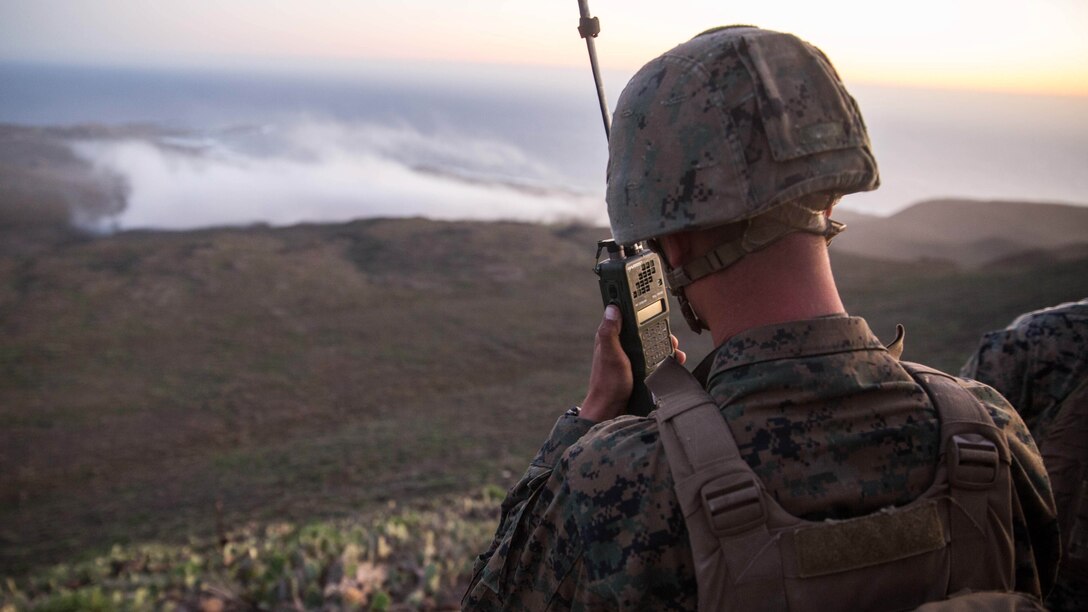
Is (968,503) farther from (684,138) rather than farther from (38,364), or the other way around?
(38,364)

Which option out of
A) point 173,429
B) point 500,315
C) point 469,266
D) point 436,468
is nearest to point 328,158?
point 469,266

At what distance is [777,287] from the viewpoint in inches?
77.7

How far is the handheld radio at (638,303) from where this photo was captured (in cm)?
250

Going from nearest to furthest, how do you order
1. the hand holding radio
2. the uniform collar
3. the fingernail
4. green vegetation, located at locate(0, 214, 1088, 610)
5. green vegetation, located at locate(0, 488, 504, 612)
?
the uniform collar, the hand holding radio, the fingernail, green vegetation, located at locate(0, 488, 504, 612), green vegetation, located at locate(0, 214, 1088, 610)

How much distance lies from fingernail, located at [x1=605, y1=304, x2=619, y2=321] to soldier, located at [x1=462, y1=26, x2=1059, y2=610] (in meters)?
0.41

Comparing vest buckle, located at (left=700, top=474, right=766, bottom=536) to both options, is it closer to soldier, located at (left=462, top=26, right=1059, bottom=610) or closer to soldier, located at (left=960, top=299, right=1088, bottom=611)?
soldier, located at (left=462, top=26, right=1059, bottom=610)

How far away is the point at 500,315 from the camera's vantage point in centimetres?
2331

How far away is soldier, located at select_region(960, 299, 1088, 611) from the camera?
9.97 ft

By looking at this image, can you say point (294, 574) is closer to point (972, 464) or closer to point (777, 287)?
point (777, 287)

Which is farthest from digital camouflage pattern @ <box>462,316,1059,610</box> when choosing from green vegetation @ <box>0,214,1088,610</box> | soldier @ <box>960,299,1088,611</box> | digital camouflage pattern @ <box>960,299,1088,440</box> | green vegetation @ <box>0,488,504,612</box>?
green vegetation @ <box>0,214,1088,610</box>

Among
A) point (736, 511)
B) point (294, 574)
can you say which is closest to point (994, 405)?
point (736, 511)

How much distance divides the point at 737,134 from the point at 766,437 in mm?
729

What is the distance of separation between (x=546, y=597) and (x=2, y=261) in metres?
29.5

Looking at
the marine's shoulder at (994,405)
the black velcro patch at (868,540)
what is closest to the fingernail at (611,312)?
the marine's shoulder at (994,405)
